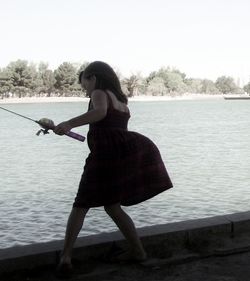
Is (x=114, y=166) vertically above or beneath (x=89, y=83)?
beneath

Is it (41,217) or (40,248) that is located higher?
(40,248)

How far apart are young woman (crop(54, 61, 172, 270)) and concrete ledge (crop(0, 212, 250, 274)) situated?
10.7 inches

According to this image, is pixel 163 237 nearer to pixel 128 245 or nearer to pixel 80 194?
pixel 128 245

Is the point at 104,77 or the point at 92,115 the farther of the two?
the point at 104,77

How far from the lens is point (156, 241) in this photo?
4.46m

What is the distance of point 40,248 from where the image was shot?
162 inches

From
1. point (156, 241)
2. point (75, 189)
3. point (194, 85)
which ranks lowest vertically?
point (75, 189)

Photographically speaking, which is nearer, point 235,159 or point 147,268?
point 147,268

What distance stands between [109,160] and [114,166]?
0.06 meters

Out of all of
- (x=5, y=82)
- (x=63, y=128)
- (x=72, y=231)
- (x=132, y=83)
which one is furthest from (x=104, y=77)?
(x=132, y=83)

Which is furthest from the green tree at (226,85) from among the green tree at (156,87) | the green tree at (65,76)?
the green tree at (65,76)

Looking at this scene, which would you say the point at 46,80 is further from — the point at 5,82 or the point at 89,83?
the point at 89,83

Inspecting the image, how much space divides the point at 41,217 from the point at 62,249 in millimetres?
5906

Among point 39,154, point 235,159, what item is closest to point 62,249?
point 235,159
